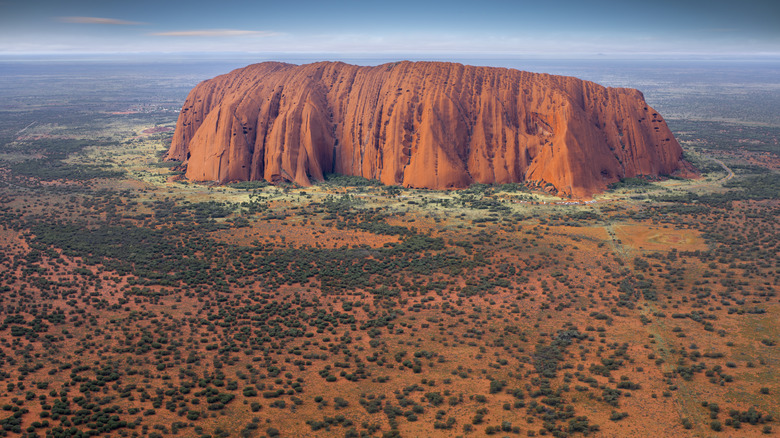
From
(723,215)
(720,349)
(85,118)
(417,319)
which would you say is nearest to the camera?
(720,349)

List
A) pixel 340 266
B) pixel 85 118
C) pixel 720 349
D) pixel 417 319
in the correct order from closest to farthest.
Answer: pixel 720 349, pixel 417 319, pixel 340 266, pixel 85 118

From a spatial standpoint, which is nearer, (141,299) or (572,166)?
(141,299)

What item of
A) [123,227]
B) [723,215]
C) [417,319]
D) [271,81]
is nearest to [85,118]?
[271,81]

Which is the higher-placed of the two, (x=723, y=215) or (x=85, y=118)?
(x=85, y=118)

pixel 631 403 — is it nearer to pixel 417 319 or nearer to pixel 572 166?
pixel 417 319

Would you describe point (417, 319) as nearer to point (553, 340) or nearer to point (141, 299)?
point (553, 340)

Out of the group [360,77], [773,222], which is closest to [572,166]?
[773,222]

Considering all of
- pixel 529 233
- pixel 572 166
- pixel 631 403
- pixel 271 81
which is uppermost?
pixel 271 81
